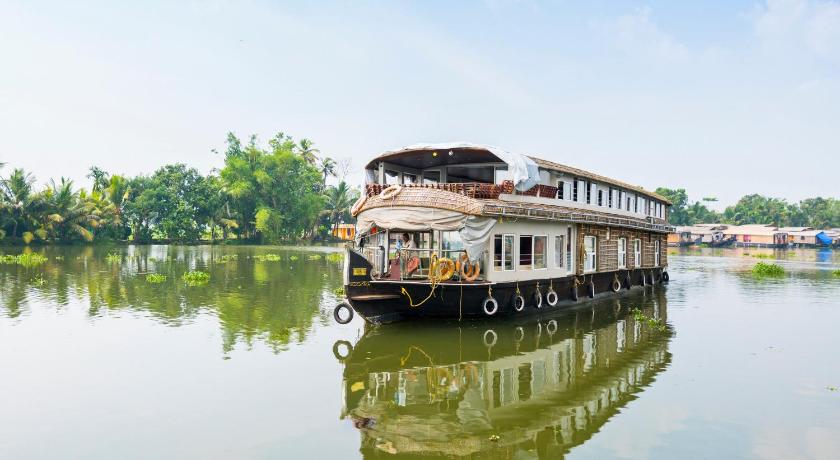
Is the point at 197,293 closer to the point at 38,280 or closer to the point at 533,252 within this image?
the point at 38,280

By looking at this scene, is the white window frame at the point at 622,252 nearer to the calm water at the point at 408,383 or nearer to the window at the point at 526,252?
the calm water at the point at 408,383

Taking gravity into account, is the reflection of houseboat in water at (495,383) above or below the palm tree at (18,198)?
below

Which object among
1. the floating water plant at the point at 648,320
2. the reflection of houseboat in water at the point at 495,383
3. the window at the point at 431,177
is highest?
the window at the point at 431,177

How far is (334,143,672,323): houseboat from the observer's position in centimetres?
1368

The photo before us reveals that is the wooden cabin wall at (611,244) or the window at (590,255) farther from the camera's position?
the window at (590,255)

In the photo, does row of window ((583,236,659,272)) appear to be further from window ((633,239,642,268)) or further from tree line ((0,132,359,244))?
tree line ((0,132,359,244))

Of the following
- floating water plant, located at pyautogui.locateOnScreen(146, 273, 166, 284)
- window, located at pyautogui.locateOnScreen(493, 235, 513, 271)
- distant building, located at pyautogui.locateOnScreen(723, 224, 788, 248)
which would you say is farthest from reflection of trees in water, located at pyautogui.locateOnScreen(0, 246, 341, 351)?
distant building, located at pyautogui.locateOnScreen(723, 224, 788, 248)

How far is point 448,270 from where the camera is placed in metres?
13.6

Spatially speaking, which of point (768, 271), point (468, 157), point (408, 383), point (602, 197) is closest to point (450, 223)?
point (468, 157)

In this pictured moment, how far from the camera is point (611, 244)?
802 inches

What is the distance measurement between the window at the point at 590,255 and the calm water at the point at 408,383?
1479 mm

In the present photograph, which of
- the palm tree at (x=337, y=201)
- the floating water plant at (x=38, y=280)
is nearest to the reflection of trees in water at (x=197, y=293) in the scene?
the floating water plant at (x=38, y=280)

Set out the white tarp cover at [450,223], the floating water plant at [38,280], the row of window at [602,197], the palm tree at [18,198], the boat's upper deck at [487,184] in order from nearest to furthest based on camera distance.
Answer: the white tarp cover at [450,223], the boat's upper deck at [487,184], the row of window at [602,197], the floating water plant at [38,280], the palm tree at [18,198]

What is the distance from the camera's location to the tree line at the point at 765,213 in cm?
9388
